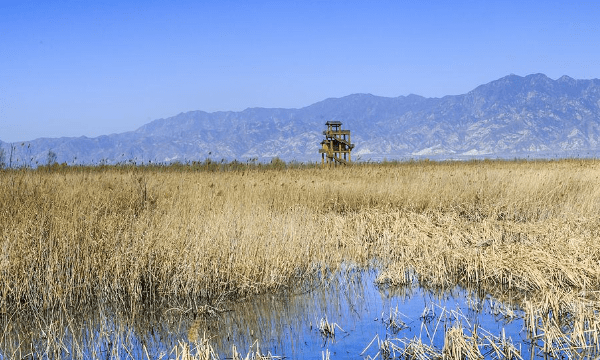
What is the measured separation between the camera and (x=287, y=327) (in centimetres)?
638

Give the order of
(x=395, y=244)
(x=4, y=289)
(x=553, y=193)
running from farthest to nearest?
(x=553, y=193) < (x=395, y=244) < (x=4, y=289)

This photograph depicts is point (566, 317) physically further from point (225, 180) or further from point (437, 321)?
point (225, 180)

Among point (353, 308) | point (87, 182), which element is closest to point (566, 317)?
point (353, 308)

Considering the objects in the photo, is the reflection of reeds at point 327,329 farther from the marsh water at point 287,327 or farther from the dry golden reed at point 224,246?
the dry golden reed at point 224,246

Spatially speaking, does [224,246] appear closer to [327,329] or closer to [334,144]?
[327,329]

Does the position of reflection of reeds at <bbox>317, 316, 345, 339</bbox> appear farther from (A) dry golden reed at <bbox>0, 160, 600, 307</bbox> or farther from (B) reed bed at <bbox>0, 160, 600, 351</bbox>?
(A) dry golden reed at <bbox>0, 160, 600, 307</bbox>

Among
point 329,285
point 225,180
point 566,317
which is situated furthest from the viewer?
point 225,180

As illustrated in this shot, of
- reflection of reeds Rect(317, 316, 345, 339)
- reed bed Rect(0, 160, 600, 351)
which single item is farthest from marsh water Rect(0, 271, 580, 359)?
reed bed Rect(0, 160, 600, 351)

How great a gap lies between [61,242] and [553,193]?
39.9ft

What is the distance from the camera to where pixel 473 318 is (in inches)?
258

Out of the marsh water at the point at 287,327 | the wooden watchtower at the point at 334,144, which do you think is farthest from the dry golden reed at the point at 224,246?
the wooden watchtower at the point at 334,144

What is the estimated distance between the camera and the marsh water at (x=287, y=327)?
5.61 m

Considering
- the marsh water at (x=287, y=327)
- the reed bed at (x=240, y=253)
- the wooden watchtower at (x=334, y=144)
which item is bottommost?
the marsh water at (x=287, y=327)

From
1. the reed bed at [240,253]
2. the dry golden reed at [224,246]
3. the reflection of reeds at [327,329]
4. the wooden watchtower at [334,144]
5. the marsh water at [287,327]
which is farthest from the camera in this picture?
the wooden watchtower at [334,144]
